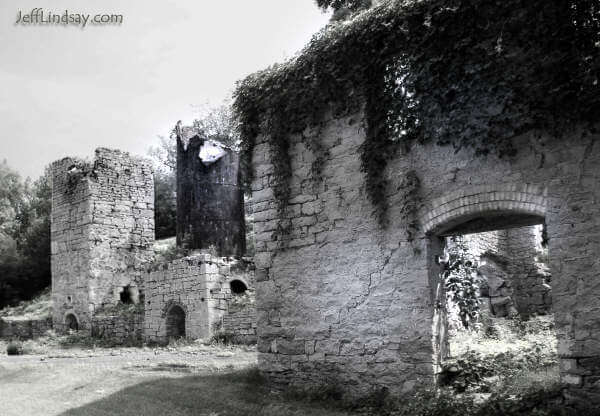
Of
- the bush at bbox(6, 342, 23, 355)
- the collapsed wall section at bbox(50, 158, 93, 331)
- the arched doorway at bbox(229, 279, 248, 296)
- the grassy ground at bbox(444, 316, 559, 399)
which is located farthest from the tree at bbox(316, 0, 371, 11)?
the bush at bbox(6, 342, 23, 355)

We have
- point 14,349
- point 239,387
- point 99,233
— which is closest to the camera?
point 239,387

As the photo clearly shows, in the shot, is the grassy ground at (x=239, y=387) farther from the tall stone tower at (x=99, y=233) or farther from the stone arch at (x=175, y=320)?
the tall stone tower at (x=99, y=233)

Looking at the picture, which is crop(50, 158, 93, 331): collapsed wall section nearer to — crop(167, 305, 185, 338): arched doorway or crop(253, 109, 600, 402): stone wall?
crop(167, 305, 185, 338): arched doorway

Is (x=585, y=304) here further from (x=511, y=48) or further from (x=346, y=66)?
(x=346, y=66)

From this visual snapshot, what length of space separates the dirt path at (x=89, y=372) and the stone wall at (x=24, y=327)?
5607 millimetres

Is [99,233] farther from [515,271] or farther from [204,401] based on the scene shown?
[515,271]

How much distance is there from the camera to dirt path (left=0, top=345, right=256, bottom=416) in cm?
825

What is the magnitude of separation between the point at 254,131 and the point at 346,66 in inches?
74.9

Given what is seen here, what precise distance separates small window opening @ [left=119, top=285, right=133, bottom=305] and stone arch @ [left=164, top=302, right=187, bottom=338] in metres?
3.65

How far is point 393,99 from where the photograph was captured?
289 inches

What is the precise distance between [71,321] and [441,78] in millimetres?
15348

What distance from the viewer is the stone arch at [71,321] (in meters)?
18.0

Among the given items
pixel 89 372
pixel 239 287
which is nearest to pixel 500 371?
pixel 89 372

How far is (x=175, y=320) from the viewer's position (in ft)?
50.5
